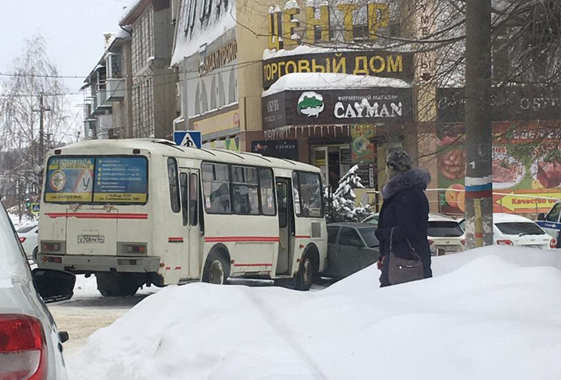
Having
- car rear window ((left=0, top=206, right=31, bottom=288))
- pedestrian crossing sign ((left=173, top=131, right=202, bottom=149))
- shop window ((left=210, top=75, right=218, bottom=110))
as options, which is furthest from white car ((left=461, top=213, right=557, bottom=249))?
shop window ((left=210, top=75, right=218, bottom=110))

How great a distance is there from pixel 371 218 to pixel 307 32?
36.5 ft

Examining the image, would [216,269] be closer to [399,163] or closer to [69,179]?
[69,179]

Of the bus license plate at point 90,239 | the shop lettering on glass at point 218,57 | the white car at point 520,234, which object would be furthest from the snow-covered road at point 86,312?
the shop lettering on glass at point 218,57

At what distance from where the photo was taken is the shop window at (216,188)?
16.9m

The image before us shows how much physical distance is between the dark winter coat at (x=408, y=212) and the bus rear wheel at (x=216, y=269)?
7713mm

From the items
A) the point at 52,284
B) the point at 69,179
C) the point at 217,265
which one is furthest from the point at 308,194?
the point at 52,284

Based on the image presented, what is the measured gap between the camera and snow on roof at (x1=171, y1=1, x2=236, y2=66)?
36750mm

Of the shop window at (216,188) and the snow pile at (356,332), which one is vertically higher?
the shop window at (216,188)

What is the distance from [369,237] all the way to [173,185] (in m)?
4.98

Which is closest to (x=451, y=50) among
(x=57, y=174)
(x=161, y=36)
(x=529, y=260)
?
(x=529, y=260)

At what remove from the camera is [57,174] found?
1652 cm

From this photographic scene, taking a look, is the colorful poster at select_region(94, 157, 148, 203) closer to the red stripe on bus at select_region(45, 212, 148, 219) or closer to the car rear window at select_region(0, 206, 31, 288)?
the red stripe on bus at select_region(45, 212, 148, 219)

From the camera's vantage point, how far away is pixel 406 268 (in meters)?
9.28

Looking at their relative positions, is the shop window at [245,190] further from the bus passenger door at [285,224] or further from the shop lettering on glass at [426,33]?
the shop lettering on glass at [426,33]
